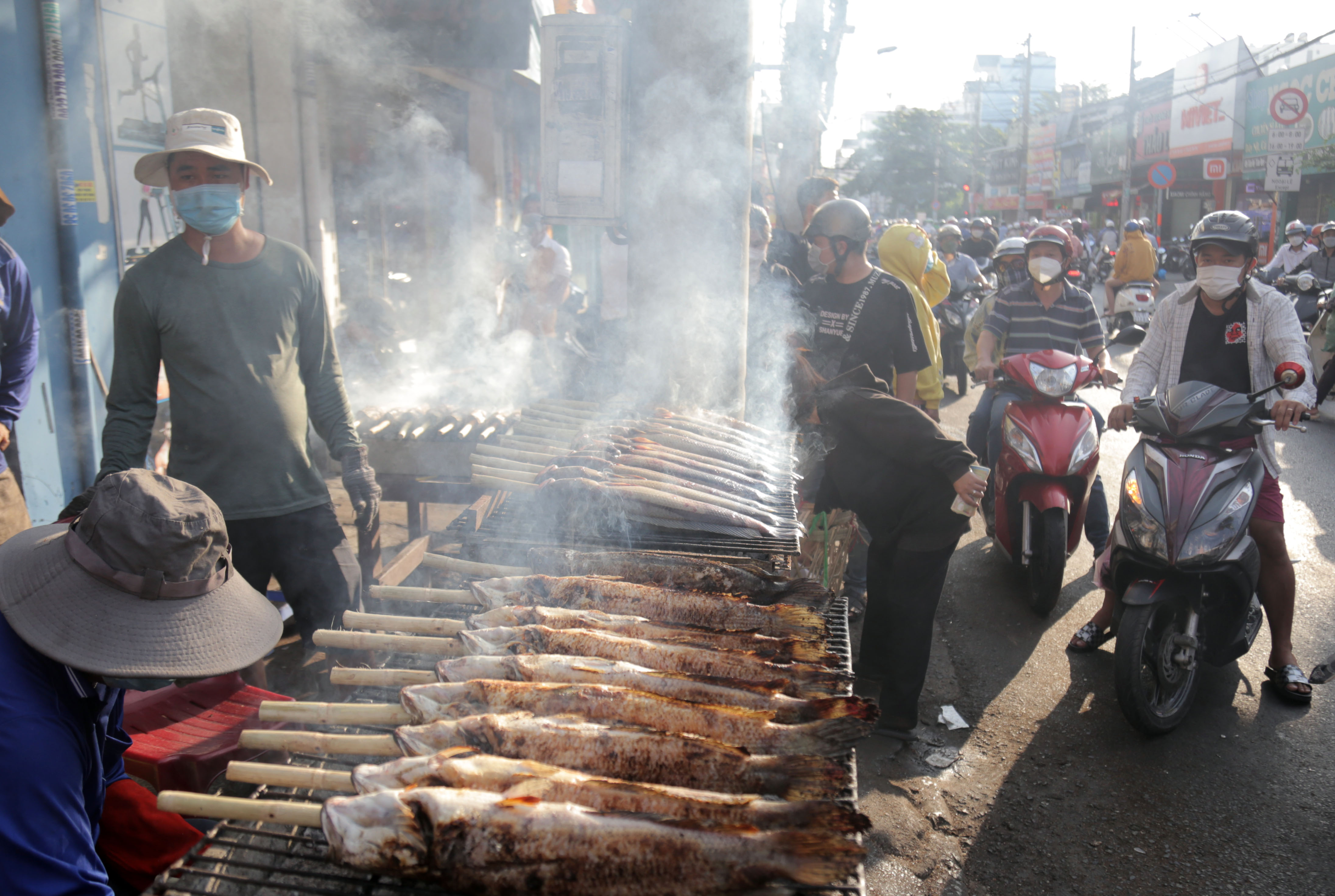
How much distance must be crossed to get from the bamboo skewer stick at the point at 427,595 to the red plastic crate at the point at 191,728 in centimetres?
47

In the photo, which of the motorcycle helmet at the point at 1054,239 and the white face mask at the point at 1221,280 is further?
the motorcycle helmet at the point at 1054,239

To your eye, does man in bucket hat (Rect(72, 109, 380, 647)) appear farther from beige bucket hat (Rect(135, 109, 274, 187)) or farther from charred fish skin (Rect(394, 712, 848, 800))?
charred fish skin (Rect(394, 712, 848, 800))

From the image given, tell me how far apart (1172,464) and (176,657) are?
4.35 meters

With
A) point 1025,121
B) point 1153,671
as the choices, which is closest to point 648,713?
point 1153,671

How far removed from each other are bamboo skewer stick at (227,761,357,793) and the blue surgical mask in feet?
8.09

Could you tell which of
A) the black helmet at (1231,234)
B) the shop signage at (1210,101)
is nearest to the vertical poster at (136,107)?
the black helmet at (1231,234)

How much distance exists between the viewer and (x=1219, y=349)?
14.7ft

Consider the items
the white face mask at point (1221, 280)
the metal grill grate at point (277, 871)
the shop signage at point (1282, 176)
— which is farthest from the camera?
the shop signage at point (1282, 176)

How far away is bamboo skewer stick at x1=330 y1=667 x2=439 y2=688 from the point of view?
200 centimetres

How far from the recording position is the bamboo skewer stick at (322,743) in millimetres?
Result: 1750

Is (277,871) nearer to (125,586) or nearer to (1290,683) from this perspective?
(125,586)

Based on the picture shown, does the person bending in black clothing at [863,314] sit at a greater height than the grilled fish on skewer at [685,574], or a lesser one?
greater

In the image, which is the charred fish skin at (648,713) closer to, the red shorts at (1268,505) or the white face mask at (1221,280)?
the red shorts at (1268,505)

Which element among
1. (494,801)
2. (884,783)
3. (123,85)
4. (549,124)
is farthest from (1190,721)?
(123,85)
